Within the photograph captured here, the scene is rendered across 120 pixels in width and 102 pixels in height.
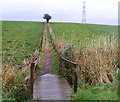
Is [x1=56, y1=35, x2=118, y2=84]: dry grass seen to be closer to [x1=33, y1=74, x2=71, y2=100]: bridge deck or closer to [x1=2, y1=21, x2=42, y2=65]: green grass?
[x1=33, y1=74, x2=71, y2=100]: bridge deck

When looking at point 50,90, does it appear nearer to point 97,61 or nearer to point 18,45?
point 97,61

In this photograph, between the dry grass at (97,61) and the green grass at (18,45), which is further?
the green grass at (18,45)

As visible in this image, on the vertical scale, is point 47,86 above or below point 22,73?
below

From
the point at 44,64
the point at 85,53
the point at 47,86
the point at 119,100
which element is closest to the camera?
the point at 119,100

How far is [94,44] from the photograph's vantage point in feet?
34.9

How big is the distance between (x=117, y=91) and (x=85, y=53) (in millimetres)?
2889

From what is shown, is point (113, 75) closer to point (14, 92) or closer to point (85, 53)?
point (85, 53)

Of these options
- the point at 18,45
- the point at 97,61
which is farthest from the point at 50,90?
the point at 18,45

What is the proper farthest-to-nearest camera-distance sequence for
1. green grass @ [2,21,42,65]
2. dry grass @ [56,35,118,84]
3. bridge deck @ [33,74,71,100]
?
1. green grass @ [2,21,42,65]
2. dry grass @ [56,35,118,84]
3. bridge deck @ [33,74,71,100]

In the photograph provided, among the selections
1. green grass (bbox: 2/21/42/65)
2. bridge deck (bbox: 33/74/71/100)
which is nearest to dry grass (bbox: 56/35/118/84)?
bridge deck (bbox: 33/74/71/100)

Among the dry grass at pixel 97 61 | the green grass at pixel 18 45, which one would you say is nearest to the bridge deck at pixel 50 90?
the dry grass at pixel 97 61

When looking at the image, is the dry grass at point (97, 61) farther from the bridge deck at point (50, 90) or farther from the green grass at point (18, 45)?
the green grass at point (18, 45)

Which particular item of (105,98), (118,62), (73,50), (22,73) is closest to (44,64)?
(73,50)

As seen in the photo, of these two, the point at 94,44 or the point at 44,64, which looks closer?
the point at 94,44
